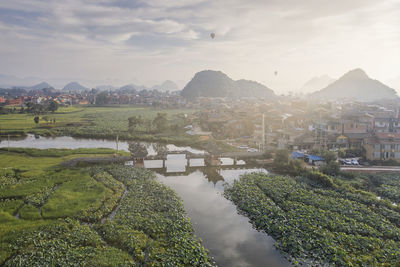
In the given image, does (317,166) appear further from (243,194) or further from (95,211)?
(95,211)

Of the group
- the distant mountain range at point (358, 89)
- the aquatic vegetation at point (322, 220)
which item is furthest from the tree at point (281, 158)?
the distant mountain range at point (358, 89)

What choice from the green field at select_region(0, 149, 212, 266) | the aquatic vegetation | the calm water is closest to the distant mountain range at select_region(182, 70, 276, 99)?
the calm water

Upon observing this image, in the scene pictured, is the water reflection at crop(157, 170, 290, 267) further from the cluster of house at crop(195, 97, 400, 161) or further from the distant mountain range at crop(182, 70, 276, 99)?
the distant mountain range at crop(182, 70, 276, 99)

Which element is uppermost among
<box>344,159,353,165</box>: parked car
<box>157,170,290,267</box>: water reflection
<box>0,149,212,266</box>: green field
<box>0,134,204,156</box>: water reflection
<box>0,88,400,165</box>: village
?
<box>0,88,400,165</box>: village

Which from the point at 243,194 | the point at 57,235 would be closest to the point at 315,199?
the point at 243,194

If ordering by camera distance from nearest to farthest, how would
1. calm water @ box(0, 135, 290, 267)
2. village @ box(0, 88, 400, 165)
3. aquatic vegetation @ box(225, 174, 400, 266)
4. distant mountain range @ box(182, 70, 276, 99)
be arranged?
aquatic vegetation @ box(225, 174, 400, 266) → calm water @ box(0, 135, 290, 267) → village @ box(0, 88, 400, 165) → distant mountain range @ box(182, 70, 276, 99)

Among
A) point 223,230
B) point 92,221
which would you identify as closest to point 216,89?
point 223,230

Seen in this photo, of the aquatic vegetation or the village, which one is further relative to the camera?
the village

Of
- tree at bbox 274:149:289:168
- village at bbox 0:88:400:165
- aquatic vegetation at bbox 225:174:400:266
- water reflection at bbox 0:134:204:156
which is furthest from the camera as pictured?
water reflection at bbox 0:134:204:156
